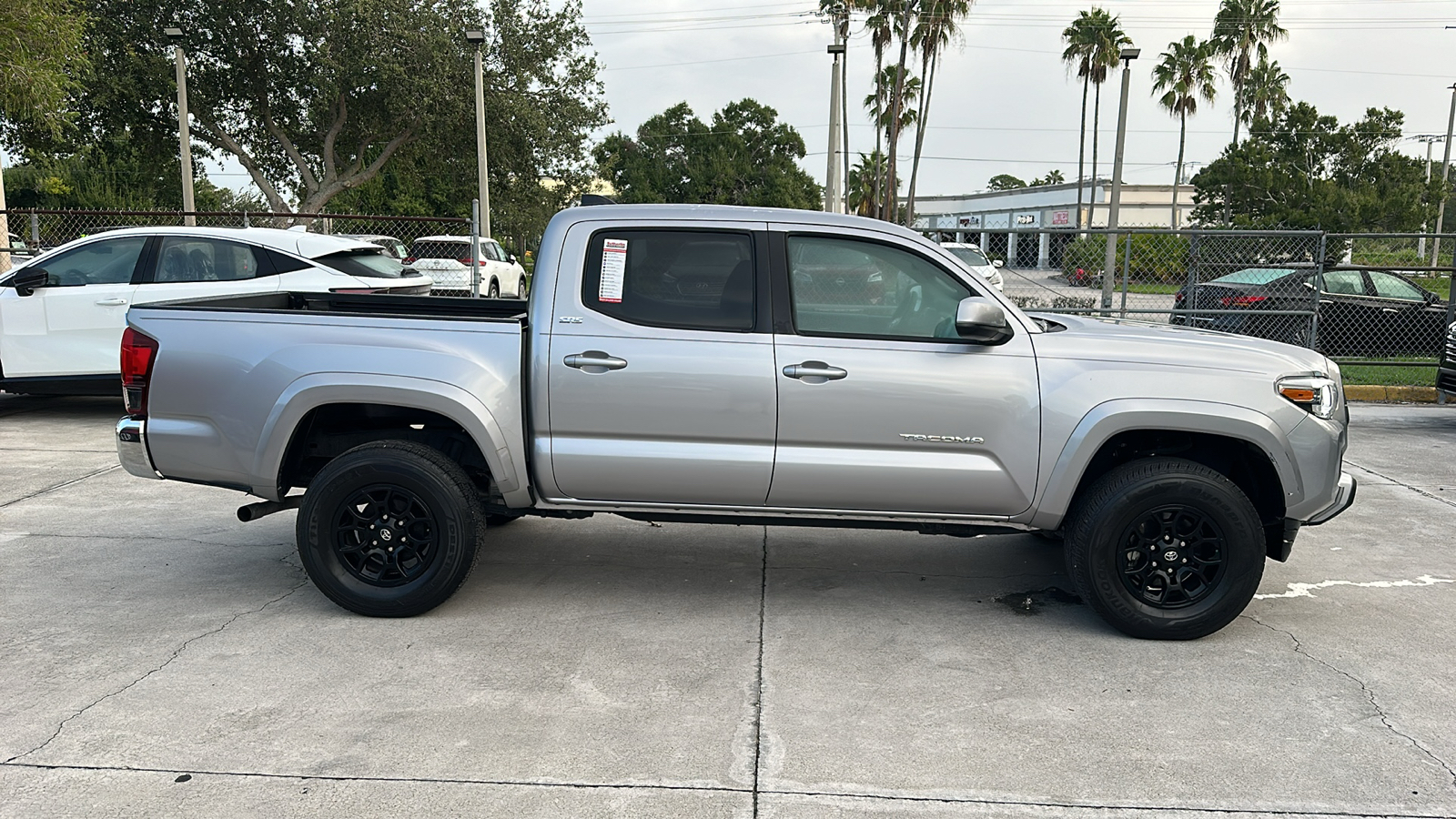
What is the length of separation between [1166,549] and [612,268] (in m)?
2.71

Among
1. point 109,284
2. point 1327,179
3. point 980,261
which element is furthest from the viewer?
point 1327,179

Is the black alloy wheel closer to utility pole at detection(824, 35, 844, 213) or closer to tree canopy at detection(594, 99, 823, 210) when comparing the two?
utility pole at detection(824, 35, 844, 213)

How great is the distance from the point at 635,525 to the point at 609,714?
9.03 feet

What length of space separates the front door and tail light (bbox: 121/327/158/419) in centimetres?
277

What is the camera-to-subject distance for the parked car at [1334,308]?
42.7 feet

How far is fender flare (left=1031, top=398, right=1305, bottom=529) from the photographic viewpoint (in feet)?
15.1

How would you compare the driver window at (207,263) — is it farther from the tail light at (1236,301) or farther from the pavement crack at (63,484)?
the tail light at (1236,301)

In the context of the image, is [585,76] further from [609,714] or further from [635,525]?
[609,714]

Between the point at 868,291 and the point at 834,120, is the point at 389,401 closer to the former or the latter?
the point at 868,291

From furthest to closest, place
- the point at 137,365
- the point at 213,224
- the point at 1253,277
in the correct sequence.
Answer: the point at 213,224, the point at 1253,277, the point at 137,365

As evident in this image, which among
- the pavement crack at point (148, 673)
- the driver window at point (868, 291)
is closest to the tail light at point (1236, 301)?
the driver window at point (868, 291)

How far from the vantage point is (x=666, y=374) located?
4688 mm

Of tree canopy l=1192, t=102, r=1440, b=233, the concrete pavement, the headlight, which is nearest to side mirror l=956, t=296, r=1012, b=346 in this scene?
the headlight

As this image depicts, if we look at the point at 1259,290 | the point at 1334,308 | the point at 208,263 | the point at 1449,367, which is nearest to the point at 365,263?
the point at 208,263
